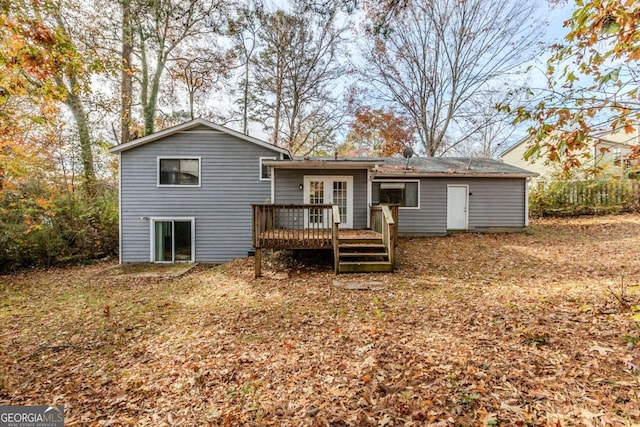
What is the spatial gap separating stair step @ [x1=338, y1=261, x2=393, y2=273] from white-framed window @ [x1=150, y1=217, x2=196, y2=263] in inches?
236

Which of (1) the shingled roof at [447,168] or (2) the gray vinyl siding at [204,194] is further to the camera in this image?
(1) the shingled roof at [447,168]

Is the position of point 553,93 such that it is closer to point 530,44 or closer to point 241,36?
point 530,44

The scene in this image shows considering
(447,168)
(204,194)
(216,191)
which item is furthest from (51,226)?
(447,168)

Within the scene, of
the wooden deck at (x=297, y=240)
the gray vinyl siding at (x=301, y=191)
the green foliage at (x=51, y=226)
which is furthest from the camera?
the gray vinyl siding at (x=301, y=191)

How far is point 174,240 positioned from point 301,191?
4.99 metres

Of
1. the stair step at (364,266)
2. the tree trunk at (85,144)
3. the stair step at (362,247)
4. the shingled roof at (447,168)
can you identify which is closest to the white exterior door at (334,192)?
the stair step at (362,247)

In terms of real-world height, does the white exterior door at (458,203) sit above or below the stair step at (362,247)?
above

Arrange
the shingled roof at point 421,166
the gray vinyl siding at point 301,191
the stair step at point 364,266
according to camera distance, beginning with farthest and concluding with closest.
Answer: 1. the gray vinyl siding at point 301,191
2. the shingled roof at point 421,166
3. the stair step at point 364,266

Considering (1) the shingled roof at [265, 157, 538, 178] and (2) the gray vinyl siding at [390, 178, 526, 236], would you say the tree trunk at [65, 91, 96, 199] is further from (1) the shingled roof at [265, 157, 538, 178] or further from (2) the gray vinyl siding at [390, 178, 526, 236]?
(2) the gray vinyl siding at [390, 178, 526, 236]

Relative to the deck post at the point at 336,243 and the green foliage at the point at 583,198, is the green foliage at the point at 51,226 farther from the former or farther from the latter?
the green foliage at the point at 583,198

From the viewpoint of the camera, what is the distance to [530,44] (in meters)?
14.9

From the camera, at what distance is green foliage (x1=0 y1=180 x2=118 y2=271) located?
9.23 metres

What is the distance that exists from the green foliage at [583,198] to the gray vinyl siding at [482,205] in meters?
4.32

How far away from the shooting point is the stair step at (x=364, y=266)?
22.3ft
